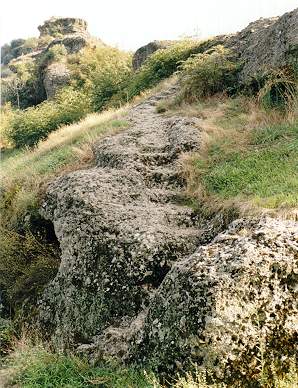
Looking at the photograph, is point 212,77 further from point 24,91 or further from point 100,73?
point 24,91

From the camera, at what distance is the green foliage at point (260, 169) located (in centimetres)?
695

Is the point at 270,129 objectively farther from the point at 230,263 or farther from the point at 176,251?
the point at 230,263

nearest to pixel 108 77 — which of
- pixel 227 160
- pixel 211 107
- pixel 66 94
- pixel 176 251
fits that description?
pixel 66 94

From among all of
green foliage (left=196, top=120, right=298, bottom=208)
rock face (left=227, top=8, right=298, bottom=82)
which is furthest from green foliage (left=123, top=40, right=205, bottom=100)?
green foliage (left=196, top=120, right=298, bottom=208)

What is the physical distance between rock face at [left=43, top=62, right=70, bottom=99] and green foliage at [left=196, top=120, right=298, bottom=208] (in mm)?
30164

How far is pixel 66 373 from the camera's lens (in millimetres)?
5984

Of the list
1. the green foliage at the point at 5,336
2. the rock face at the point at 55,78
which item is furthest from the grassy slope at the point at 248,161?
the rock face at the point at 55,78

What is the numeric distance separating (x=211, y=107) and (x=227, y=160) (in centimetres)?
455

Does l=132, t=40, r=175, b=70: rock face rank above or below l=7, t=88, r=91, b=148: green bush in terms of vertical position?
above

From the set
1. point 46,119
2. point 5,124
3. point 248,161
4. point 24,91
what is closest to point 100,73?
point 46,119

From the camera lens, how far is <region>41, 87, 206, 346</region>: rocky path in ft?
22.8

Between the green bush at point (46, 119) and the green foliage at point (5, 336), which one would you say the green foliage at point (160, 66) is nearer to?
the green bush at point (46, 119)

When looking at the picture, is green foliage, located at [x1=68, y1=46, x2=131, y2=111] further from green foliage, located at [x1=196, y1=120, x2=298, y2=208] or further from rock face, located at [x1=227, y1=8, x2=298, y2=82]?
green foliage, located at [x1=196, y1=120, x2=298, y2=208]

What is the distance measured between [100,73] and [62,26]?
123 feet
